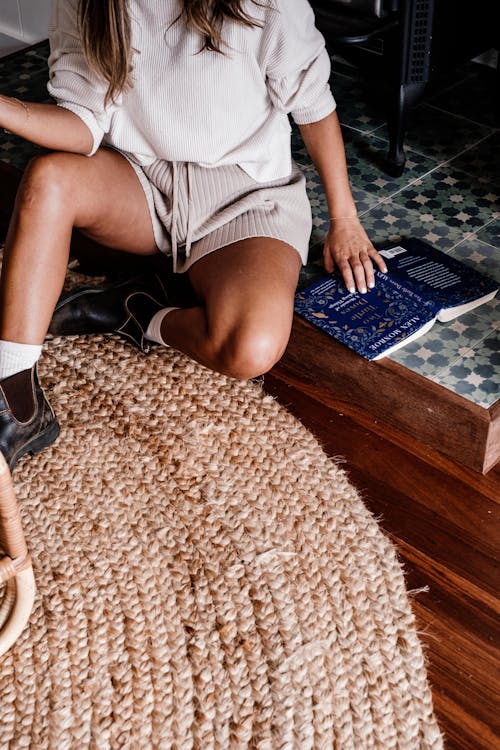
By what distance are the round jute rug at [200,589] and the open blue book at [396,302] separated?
0.17 m

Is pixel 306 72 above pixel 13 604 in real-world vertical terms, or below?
above

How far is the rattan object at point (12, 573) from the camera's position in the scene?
3.35ft

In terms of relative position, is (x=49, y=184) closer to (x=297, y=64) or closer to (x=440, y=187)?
(x=297, y=64)

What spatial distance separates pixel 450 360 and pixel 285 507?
0.37 metres

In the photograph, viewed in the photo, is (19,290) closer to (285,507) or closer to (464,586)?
(285,507)

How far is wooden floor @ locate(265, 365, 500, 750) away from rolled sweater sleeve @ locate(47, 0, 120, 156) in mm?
516

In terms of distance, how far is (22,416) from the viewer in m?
1.31

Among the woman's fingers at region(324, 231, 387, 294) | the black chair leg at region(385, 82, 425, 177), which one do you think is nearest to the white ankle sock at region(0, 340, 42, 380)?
the woman's fingers at region(324, 231, 387, 294)

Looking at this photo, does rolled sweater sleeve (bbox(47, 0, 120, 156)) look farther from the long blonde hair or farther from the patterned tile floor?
the patterned tile floor

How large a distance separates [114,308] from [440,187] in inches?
28.6

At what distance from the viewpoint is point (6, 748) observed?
1031mm

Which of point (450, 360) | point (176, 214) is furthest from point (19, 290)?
point (450, 360)

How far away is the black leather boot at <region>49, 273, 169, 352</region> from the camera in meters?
1.53

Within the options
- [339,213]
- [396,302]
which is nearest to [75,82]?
[339,213]
